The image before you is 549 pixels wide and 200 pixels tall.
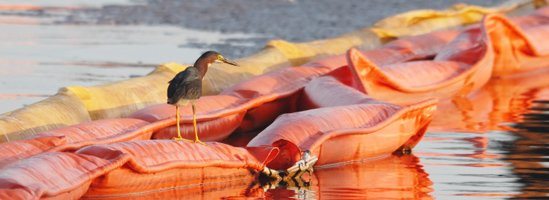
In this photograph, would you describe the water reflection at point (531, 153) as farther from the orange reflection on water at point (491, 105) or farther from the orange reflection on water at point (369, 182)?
the orange reflection on water at point (369, 182)

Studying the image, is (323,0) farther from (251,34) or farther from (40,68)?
(40,68)

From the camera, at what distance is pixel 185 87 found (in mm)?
7789

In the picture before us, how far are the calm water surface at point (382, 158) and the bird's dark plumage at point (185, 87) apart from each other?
21.3 inches

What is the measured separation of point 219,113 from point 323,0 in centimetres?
1033

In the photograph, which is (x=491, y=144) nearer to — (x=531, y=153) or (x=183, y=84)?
(x=531, y=153)

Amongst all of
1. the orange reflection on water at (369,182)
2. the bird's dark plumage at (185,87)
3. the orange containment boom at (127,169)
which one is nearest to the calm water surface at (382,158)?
the orange reflection on water at (369,182)

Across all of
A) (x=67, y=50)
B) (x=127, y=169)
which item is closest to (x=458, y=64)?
(x=67, y=50)

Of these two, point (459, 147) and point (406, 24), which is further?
point (406, 24)

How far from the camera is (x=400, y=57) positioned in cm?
1211

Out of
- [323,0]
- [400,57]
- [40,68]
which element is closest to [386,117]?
[400,57]

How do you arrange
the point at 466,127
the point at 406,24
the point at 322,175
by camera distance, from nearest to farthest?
the point at 322,175, the point at 466,127, the point at 406,24

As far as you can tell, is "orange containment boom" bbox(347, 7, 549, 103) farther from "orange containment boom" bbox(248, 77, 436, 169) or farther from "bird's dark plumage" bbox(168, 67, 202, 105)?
"bird's dark plumage" bbox(168, 67, 202, 105)

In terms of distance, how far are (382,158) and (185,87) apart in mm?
1475

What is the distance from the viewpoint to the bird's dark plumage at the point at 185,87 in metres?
7.79
